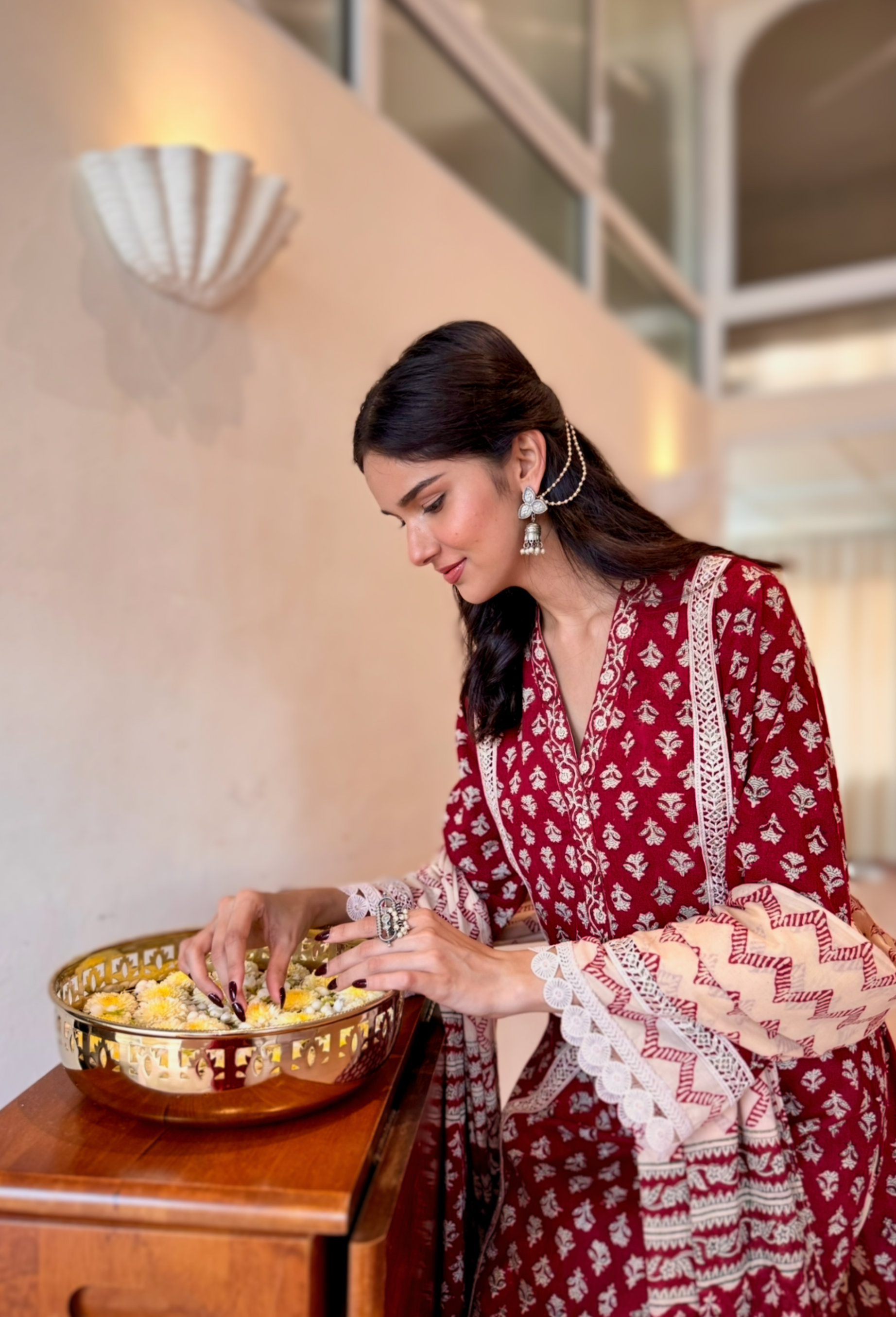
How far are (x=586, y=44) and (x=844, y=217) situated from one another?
167cm

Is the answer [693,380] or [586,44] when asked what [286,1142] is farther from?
[693,380]

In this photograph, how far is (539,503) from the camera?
1.26 meters

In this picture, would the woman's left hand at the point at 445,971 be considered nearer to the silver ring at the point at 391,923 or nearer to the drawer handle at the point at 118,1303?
the silver ring at the point at 391,923

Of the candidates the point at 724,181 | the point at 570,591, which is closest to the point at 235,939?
the point at 570,591

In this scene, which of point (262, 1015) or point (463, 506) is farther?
point (463, 506)

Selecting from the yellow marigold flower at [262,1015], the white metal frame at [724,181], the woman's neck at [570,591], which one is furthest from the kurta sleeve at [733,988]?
the white metal frame at [724,181]

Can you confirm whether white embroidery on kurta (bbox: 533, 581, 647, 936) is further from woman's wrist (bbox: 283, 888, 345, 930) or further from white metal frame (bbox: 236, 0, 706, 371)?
white metal frame (bbox: 236, 0, 706, 371)

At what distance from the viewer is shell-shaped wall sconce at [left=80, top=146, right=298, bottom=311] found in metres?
1.57

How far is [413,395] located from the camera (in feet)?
3.85

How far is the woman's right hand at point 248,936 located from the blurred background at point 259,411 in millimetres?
500

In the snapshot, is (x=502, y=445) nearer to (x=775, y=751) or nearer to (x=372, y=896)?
(x=775, y=751)

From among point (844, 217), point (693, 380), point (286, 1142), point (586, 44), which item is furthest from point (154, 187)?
point (844, 217)

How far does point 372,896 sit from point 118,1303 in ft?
1.86

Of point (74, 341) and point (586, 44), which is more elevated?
point (586, 44)
